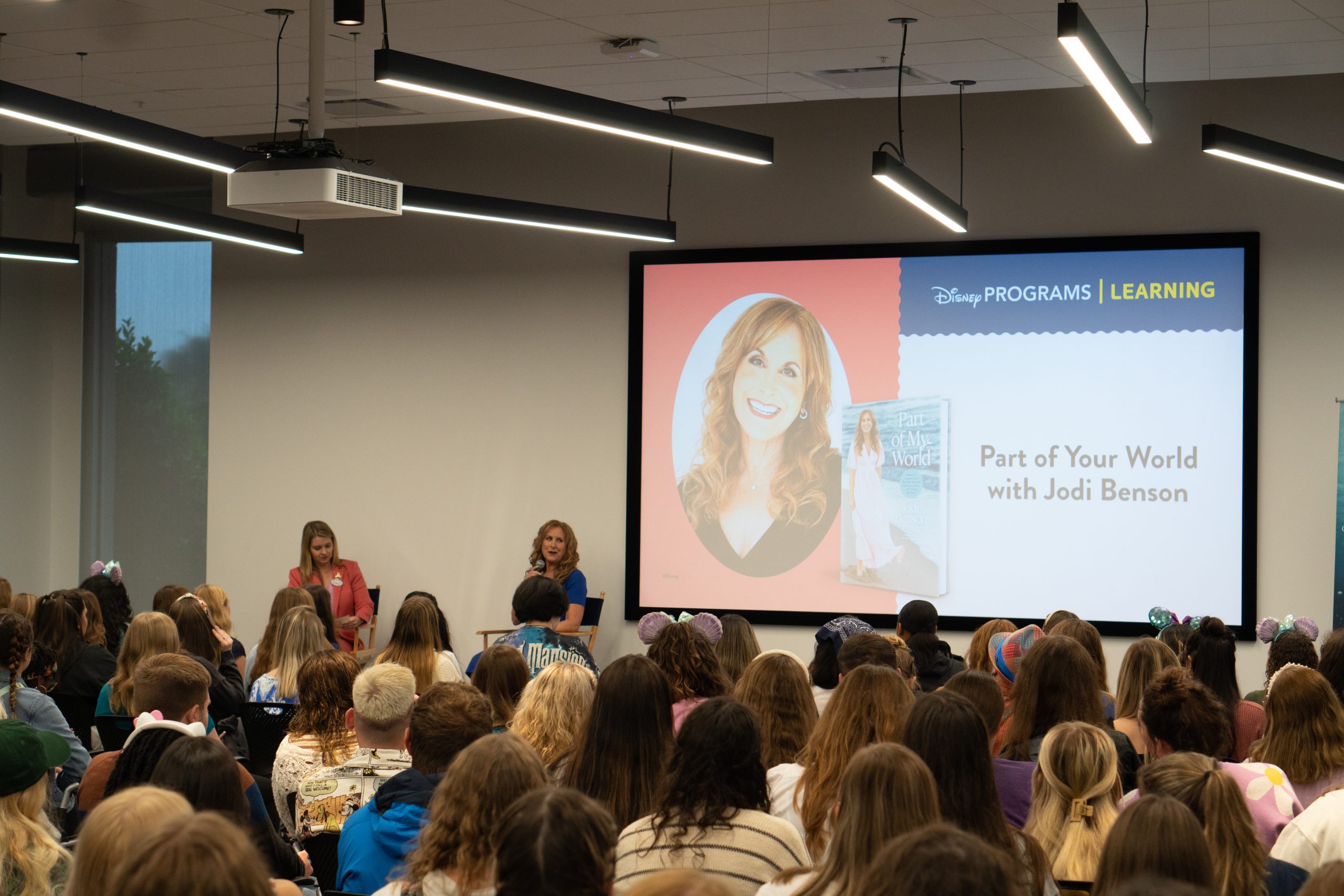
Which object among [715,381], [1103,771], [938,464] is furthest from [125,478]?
[1103,771]

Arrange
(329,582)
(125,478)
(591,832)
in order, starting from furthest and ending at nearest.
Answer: (125,478)
(329,582)
(591,832)

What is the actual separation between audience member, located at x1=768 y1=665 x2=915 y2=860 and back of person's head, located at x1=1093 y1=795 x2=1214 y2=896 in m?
1.10

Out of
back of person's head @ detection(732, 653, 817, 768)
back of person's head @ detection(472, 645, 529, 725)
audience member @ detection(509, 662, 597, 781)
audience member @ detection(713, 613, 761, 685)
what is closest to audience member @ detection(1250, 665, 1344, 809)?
back of person's head @ detection(732, 653, 817, 768)

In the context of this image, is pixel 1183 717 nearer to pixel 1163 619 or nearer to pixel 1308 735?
pixel 1308 735

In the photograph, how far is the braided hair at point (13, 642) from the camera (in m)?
4.74

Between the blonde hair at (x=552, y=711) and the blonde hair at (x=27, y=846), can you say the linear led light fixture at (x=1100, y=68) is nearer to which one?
the blonde hair at (x=552, y=711)

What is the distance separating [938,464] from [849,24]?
3052 millimetres

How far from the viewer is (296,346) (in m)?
9.80

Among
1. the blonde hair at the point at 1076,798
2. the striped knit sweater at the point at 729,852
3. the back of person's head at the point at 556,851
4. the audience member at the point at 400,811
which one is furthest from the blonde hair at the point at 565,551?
the back of person's head at the point at 556,851

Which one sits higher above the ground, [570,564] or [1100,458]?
[1100,458]

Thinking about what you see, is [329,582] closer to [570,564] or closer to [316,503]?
[316,503]

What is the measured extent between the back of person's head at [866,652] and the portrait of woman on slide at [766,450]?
3.86 meters

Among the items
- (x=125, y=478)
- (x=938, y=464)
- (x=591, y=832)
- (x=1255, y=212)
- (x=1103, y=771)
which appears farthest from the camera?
(x=125, y=478)

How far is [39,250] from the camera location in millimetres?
8672
